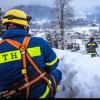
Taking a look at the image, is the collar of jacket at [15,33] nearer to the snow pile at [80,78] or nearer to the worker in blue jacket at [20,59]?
the worker in blue jacket at [20,59]

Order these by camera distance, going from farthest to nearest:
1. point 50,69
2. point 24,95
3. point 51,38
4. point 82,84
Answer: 1. point 51,38
2. point 82,84
3. point 50,69
4. point 24,95

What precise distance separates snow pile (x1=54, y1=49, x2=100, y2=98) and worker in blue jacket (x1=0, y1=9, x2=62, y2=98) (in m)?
0.94

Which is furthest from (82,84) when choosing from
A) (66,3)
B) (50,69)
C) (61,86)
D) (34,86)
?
(66,3)

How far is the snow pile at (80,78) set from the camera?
6215mm

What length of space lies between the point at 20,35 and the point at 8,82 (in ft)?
2.20

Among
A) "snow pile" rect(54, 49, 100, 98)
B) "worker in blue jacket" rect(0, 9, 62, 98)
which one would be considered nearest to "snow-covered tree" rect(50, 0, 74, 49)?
"snow pile" rect(54, 49, 100, 98)

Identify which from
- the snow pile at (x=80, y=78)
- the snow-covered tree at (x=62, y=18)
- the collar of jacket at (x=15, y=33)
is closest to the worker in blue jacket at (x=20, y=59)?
the collar of jacket at (x=15, y=33)

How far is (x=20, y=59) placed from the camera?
5.09m

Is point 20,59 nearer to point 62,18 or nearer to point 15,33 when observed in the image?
point 15,33

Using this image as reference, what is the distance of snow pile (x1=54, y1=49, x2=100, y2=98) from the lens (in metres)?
6.21

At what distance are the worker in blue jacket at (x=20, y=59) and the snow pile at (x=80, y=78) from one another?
3.08 ft

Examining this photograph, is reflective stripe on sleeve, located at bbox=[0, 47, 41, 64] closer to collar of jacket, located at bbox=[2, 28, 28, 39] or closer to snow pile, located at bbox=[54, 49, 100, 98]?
collar of jacket, located at bbox=[2, 28, 28, 39]

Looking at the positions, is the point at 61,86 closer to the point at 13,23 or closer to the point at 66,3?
the point at 13,23

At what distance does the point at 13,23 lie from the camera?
17.6 feet
